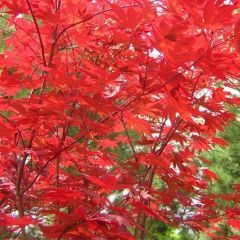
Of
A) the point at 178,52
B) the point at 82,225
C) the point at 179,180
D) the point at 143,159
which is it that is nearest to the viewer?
the point at 178,52

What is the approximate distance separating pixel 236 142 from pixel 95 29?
4489 millimetres

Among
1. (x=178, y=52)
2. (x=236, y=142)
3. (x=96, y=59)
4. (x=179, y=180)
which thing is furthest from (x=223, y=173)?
(x=178, y=52)

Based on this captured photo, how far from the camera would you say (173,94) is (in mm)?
1266

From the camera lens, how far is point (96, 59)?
2041mm

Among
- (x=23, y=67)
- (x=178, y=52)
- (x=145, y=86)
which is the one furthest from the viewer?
(x=23, y=67)

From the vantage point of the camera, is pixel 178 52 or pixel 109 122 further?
pixel 109 122

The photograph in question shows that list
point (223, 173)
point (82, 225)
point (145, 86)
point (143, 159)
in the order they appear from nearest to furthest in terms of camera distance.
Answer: point (82, 225) → point (145, 86) → point (143, 159) → point (223, 173)

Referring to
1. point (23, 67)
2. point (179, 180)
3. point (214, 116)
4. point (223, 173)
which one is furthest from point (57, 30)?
point (223, 173)

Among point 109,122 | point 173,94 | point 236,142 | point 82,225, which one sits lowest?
point 82,225

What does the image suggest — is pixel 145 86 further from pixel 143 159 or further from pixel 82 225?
pixel 143 159

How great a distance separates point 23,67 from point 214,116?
1.05 meters

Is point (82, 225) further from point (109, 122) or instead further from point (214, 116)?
point (214, 116)

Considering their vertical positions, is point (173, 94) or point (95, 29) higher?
point (95, 29)

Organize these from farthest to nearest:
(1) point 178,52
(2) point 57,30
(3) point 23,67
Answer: (3) point 23,67 < (2) point 57,30 < (1) point 178,52
